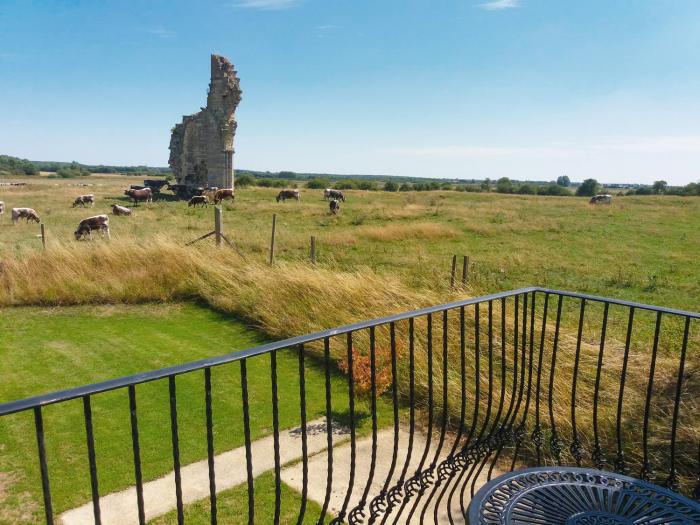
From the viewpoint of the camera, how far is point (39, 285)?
29.3ft

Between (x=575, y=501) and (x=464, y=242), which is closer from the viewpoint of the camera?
(x=575, y=501)

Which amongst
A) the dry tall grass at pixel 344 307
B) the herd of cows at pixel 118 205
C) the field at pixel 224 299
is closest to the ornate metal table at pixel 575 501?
the dry tall grass at pixel 344 307

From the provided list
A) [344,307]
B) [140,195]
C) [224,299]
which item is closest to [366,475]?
[344,307]

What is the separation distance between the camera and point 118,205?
26734 mm

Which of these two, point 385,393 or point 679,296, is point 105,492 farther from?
point 679,296

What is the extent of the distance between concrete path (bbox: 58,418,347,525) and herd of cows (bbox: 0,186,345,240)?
13.5 m

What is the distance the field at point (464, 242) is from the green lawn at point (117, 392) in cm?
267

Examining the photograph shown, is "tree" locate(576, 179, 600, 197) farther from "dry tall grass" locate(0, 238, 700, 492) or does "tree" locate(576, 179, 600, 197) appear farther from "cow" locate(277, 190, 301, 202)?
"dry tall grass" locate(0, 238, 700, 492)

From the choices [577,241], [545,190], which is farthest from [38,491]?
[545,190]

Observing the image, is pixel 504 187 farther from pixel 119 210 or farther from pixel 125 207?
pixel 119 210

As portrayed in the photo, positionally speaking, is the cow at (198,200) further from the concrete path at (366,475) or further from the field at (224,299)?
the concrete path at (366,475)

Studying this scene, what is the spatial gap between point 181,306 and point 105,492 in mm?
5446


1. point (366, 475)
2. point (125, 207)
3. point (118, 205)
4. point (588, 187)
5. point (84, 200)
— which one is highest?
point (588, 187)

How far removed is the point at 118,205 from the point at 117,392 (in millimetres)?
23908
